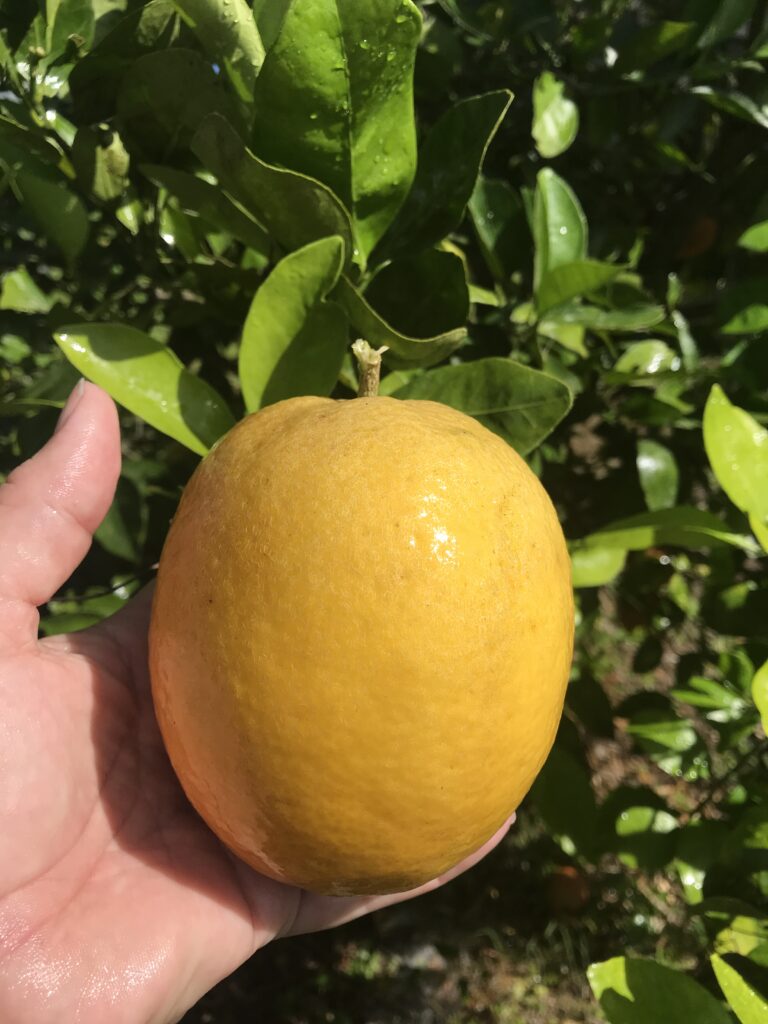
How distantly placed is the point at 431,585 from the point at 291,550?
0.15 meters

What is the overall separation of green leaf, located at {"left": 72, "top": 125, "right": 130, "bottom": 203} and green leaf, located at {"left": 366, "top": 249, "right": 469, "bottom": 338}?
402 millimetres

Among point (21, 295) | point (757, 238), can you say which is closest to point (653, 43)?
point (757, 238)

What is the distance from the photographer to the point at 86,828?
1.17 metres

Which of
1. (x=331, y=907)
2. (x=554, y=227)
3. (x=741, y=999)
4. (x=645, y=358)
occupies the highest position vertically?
(x=554, y=227)

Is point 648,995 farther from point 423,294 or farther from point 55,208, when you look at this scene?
point 55,208

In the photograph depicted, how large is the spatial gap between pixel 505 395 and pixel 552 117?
24.9 inches

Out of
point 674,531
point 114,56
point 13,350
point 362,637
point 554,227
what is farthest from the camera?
point 13,350

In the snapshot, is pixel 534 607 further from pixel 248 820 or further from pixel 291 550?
pixel 248 820

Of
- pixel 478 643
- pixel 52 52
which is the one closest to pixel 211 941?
pixel 478 643

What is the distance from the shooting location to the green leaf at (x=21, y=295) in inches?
56.6

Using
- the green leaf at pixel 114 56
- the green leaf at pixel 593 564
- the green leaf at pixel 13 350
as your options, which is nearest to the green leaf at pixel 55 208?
the green leaf at pixel 114 56

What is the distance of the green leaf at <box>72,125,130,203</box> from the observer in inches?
41.7

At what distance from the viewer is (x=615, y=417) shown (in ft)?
5.19

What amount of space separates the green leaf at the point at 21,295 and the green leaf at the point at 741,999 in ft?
4.94
